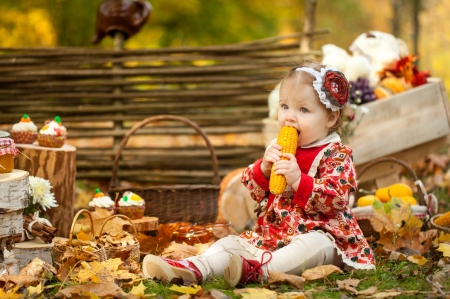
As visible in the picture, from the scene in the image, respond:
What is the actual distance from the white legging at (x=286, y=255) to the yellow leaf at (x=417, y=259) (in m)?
0.40

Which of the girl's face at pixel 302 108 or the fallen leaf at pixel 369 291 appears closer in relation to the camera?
the fallen leaf at pixel 369 291

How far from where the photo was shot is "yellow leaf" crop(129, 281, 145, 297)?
248 centimetres

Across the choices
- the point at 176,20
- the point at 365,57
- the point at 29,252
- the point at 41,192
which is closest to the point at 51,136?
the point at 41,192

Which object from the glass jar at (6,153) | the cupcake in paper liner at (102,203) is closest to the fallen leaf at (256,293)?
the glass jar at (6,153)

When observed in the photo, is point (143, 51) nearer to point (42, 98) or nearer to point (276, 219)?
point (42, 98)

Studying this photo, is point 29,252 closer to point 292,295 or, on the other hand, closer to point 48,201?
point 48,201

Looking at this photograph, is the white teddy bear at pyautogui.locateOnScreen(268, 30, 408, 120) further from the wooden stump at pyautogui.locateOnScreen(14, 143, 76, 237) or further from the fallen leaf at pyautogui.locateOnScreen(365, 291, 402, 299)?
the fallen leaf at pyautogui.locateOnScreen(365, 291, 402, 299)

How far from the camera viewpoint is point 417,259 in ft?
10.0

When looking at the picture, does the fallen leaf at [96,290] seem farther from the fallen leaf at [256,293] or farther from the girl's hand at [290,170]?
the girl's hand at [290,170]

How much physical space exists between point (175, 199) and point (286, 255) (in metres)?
1.54

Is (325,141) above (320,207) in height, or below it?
above

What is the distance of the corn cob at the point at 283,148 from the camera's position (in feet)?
9.39

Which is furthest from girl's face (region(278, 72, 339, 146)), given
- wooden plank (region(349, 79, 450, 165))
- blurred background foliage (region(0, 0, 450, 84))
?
blurred background foliage (region(0, 0, 450, 84))

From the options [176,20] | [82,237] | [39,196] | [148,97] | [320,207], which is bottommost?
[82,237]
